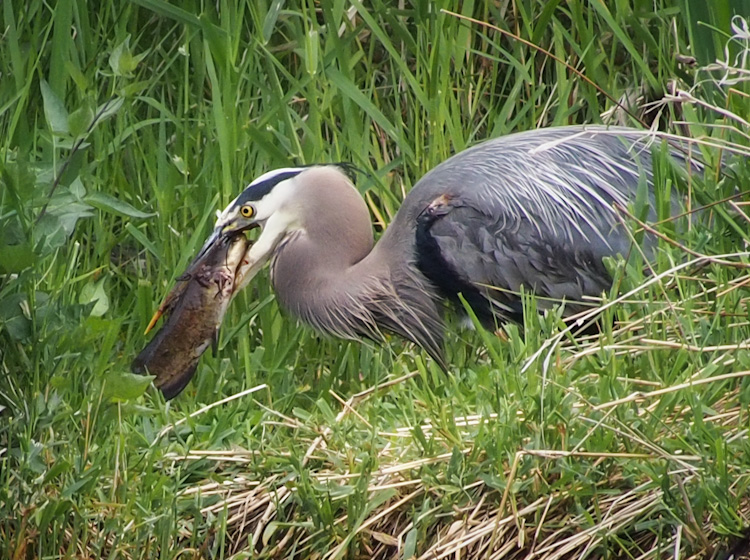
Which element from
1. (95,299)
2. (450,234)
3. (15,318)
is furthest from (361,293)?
(15,318)

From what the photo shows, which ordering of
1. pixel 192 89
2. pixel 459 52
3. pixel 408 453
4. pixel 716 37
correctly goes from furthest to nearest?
pixel 192 89 → pixel 459 52 → pixel 716 37 → pixel 408 453

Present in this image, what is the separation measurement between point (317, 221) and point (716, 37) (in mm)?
1327

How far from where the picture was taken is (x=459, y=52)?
4.21 metres

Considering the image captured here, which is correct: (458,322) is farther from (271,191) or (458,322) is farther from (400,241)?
(271,191)

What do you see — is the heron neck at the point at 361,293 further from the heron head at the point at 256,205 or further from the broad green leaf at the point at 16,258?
the broad green leaf at the point at 16,258

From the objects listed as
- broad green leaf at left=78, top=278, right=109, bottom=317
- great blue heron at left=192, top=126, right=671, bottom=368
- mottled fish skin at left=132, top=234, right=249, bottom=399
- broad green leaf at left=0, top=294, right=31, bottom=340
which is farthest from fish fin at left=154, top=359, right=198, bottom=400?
broad green leaf at left=0, top=294, right=31, bottom=340

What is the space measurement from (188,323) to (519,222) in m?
1.04

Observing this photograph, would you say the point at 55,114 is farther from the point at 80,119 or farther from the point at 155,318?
the point at 155,318

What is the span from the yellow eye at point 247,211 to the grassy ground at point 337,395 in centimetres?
12

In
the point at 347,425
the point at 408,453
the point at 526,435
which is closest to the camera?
the point at 526,435

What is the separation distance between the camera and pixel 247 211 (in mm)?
3773

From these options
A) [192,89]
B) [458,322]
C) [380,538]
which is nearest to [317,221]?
[458,322]

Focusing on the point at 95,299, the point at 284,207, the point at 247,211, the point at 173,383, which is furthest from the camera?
the point at 284,207

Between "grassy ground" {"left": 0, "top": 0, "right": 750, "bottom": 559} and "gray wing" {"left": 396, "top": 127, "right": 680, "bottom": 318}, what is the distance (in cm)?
19
